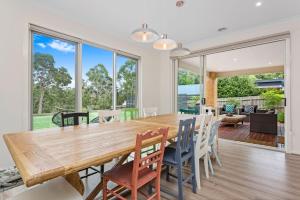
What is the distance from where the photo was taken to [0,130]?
2.52 metres

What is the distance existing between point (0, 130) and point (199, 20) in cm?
397

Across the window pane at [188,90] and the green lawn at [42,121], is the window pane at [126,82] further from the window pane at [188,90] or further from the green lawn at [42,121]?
the green lawn at [42,121]

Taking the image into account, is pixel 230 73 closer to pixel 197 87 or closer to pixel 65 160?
pixel 197 87

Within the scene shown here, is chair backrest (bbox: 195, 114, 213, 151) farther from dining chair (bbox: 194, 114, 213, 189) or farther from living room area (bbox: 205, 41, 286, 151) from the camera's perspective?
living room area (bbox: 205, 41, 286, 151)

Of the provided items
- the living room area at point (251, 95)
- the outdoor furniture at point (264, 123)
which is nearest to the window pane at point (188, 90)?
the living room area at point (251, 95)

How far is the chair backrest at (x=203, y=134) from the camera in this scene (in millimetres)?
2120

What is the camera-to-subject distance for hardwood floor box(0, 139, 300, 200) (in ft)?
6.40

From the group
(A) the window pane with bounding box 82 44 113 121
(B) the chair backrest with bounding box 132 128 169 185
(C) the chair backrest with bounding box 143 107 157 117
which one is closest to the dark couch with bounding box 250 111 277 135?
(C) the chair backrest with bounding box 143 107 157 117

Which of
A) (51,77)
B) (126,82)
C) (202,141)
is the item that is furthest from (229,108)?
(51,77)

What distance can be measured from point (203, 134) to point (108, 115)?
60.4 inches

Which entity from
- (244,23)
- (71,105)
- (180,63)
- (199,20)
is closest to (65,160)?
(71,105)

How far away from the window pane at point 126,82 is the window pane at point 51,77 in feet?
4.13

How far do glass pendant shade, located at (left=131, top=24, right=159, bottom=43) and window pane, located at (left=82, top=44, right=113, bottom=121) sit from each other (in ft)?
6.56

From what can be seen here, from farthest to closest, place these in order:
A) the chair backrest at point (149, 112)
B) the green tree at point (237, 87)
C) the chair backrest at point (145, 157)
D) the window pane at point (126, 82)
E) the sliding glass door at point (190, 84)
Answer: the green tree at point (237, 87), the sliding glass door at point (190, 84), the window pane at point (126, 82), the chair backrest at point (149, 112), the chair backrest at point (145, 157)
